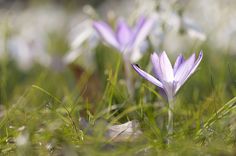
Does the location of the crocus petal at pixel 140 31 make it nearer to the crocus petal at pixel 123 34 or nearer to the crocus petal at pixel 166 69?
the crocus petal at pixel 123 34

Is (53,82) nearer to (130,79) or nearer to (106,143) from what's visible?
(130,79)

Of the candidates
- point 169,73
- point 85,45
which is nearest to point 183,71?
point 169,73

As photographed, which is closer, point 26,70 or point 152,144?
point 152,144

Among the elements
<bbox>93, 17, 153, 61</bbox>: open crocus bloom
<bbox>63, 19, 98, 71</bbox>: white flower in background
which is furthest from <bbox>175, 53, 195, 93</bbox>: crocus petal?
<bbox>63, 19, 98, 71</bbox>: white flower in background

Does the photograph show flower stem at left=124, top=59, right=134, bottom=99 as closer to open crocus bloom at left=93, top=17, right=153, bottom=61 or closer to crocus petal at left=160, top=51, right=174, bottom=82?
open crocus bloom at left=93, top=17, right=153, bottom=61

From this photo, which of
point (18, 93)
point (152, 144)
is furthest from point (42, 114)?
point (18, 93)
